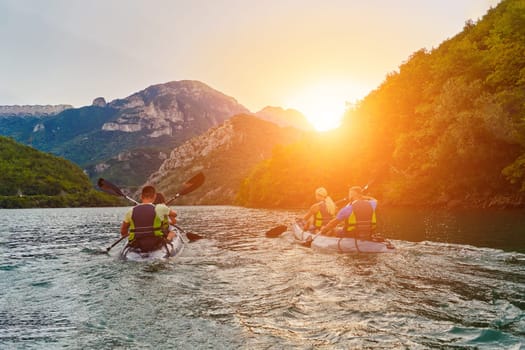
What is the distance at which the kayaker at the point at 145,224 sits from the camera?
12405 millimetres

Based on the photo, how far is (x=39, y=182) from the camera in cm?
13150

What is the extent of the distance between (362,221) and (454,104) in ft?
91.4

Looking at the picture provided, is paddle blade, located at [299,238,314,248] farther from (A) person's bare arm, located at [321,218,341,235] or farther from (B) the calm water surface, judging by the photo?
(B) the calm water surface

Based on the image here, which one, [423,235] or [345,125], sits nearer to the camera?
[423,235]

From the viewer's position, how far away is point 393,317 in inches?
235

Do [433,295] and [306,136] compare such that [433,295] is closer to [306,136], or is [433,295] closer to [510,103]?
[510,103]

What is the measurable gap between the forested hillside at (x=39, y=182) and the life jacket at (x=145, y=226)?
119048 millimetres

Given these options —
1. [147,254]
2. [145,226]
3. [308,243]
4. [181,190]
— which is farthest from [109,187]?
[308,243]

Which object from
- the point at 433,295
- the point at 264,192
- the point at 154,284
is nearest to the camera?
the point at 433,295

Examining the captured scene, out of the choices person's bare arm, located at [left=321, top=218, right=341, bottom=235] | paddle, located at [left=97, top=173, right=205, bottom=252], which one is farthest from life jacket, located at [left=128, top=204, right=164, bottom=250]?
person's bare arm, located at [left=321, top=218, right=341, bottom=235]

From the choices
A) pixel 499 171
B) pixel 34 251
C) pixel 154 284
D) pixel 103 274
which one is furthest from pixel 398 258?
pixel 499 171

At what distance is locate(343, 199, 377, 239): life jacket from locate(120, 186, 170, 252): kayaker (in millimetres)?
7318

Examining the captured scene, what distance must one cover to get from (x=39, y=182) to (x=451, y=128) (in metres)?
141

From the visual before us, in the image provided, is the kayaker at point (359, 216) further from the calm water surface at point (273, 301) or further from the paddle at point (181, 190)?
the paddle at point (181, 190)
